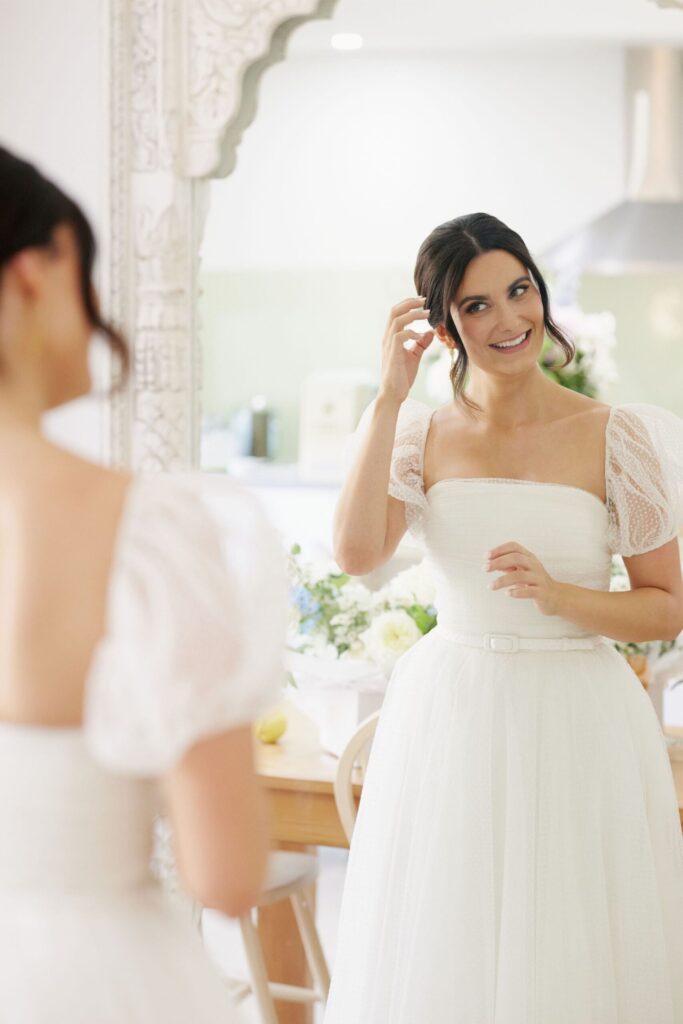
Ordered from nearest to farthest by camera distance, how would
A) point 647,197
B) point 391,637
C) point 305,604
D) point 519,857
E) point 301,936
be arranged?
point 519,857 → point 391,637 → point 305,604 → point 301,936 → point 647,197

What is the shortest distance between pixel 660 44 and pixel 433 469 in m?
3.37

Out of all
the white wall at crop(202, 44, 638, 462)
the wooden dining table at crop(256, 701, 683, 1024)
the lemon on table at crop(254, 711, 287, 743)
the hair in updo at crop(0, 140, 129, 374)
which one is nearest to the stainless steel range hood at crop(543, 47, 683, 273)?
the white wall at crop(202, 44, 638, 462)

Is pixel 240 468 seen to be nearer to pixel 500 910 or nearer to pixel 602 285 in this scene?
pixel 602 285

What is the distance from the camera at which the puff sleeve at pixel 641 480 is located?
1.63 m

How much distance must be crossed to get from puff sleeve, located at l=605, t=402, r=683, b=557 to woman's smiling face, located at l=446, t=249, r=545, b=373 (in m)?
0.16

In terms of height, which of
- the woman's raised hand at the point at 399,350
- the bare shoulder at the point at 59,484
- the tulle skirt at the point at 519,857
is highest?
the woman's raised hand at the point at 399,350

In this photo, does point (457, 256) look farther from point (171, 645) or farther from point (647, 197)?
point (647, 197)

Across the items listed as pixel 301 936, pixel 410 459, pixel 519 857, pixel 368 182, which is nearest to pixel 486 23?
pixel 368 182

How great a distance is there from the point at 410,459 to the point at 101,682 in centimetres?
110

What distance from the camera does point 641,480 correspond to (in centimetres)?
163

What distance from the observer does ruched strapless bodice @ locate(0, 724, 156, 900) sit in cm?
77

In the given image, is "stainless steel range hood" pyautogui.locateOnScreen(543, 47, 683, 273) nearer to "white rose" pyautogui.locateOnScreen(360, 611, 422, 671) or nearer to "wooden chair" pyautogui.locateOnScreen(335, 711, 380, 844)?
"white rose" pyautogui.locateOnScreen(360, 611, 422, 671)

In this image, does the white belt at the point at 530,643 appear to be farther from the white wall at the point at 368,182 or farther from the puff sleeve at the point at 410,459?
the white wall at the point at 368,182

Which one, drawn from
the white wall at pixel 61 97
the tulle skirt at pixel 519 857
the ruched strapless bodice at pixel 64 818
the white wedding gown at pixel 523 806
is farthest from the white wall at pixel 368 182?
the ruched strapless bodice at pixel 64 818
